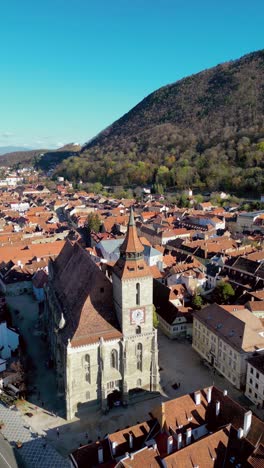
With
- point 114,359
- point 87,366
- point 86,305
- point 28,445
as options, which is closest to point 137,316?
point 114,359

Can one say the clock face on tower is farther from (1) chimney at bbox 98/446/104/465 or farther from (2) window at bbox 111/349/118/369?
(1) chimney at bbox 98/446/104/465

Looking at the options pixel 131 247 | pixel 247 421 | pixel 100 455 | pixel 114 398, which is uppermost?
pixel 131 247

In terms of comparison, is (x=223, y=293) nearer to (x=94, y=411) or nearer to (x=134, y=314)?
(x=134, y=314)

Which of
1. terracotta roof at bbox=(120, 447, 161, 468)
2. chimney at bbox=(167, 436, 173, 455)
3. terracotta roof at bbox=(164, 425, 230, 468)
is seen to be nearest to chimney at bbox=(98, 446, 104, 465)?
terracotta roof at bbox=(120, 447, 161, 468)

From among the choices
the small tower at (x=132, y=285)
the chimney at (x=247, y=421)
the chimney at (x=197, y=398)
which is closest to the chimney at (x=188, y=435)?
the chimney at (x=197, y=398)

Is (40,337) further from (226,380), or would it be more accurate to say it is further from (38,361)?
(226,380)

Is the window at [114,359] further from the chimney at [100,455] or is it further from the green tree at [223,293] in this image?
the green tree at [223,293]
